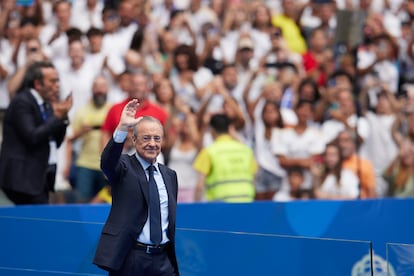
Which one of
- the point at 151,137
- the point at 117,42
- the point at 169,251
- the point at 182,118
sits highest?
the point at 117,42

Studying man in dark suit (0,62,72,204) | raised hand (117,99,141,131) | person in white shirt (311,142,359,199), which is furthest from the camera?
person in white shirt (311,142,359,199)

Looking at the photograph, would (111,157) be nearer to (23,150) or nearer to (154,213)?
(154,213)

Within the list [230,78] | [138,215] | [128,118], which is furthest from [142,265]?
[230,78]

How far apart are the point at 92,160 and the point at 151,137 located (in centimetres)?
537

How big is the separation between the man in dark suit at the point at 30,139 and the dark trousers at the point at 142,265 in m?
2.81

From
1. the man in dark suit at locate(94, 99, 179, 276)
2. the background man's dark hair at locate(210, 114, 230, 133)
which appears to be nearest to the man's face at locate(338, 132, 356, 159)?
the background man's dark hair at locate(210, 114, 230, 133)

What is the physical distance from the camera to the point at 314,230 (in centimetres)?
1168

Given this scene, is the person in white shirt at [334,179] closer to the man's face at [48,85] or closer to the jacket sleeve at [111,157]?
the man's face at [48,85]

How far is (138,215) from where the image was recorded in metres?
8.07

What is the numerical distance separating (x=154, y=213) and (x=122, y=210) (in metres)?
0.21

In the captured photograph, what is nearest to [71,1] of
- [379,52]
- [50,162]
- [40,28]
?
[40,28]

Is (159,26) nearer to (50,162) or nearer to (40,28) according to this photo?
(40,28)

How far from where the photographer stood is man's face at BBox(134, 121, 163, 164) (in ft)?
26.7

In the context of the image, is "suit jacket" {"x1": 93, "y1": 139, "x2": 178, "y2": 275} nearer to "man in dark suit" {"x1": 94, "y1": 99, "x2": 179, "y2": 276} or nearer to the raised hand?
"man in dark suit" {"x1": 94, "y1": 99, "x2": 179, "y2": 276}
